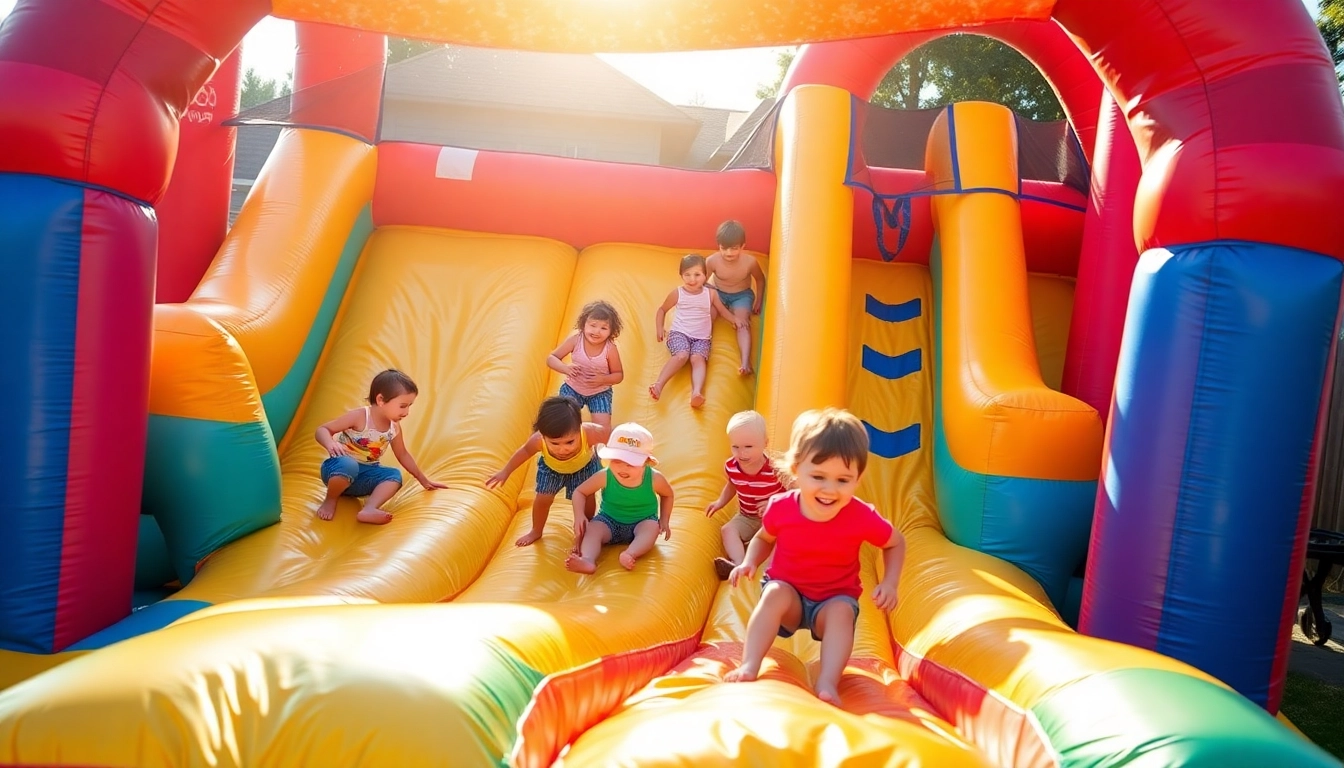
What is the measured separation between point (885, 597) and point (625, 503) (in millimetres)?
1318

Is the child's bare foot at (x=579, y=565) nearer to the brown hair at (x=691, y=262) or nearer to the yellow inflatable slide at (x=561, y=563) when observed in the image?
the yellow inflatable slide at (x=561, y=563)

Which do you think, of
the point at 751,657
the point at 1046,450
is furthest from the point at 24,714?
the point at 1046,450

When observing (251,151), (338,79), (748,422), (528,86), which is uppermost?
(528,86)

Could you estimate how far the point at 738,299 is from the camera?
529 cm

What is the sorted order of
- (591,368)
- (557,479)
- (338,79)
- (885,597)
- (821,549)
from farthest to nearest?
1. (338,79)
2. (591,368)
3. (557,479)
4. (821,549)
5. (885,597)

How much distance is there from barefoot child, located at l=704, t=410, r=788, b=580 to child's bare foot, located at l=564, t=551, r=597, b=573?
0.49 meters

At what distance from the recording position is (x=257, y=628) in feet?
6.47

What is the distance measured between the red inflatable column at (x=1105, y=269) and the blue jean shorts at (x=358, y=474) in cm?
307

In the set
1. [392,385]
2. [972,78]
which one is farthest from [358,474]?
[972,78]

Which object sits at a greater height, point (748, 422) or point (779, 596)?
point (748, 422)

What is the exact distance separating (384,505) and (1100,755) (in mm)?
3017

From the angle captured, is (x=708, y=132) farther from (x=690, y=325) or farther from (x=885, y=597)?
(x=885, y=597)

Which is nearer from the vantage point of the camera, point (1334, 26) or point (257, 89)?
point (1334, 26)

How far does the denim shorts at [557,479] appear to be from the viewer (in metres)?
4.00
